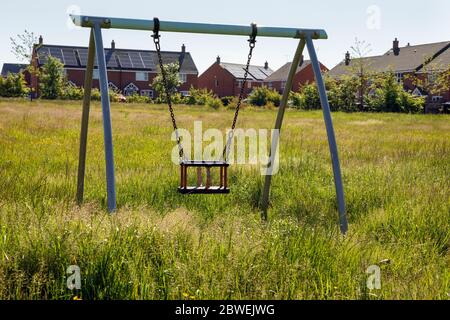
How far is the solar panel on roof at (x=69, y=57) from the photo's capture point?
2458 inches

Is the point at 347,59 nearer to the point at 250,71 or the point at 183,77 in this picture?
the point at 250,71

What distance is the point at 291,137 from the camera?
47.8 ft

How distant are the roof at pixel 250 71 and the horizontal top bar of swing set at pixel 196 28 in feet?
199

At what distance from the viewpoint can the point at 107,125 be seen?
4566 millimetres

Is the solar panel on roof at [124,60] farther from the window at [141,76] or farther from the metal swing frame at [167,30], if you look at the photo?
the metal swing frame at [167,30]

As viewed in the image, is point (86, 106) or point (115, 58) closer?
point (86, 106)

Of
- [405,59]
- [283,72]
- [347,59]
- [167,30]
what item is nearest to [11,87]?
[283,72]

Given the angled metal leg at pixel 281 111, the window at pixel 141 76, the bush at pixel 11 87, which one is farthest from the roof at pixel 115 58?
the angled metal leg at pixel 281 111

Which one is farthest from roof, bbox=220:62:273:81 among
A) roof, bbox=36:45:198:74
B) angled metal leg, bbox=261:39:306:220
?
angled metal leg, bbox=261:39:306:220

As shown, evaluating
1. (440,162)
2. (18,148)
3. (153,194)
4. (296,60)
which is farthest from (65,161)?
(440,162)

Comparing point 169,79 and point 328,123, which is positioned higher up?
point 169,79

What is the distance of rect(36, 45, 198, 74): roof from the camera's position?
62688 mm

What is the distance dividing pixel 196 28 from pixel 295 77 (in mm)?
64104
